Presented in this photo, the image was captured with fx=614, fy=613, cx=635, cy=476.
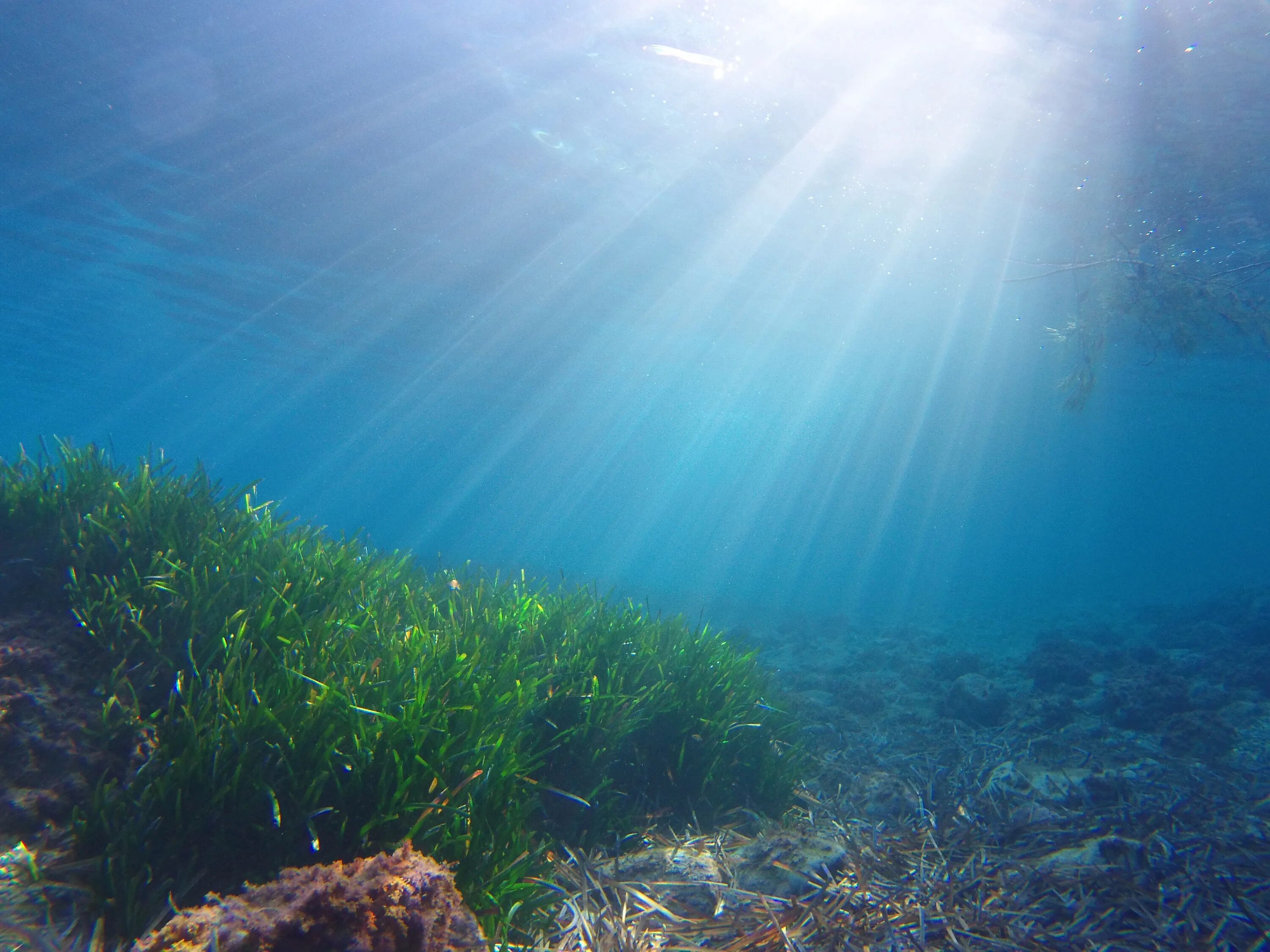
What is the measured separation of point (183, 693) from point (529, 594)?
13.0ft

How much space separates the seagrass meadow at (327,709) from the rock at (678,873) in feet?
1.15

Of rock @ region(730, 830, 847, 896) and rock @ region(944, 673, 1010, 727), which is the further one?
rock @ region(944, 673, 1010, 727)

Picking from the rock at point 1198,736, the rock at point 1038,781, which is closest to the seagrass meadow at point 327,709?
the rock at point 1038,781

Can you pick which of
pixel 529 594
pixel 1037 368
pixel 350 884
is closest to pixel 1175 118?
pixel 529 594

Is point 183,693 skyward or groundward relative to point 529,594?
groundward

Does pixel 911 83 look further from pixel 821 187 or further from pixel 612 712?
pixel 612 712

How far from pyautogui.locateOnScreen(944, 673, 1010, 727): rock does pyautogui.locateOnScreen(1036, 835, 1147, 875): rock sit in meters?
4.90

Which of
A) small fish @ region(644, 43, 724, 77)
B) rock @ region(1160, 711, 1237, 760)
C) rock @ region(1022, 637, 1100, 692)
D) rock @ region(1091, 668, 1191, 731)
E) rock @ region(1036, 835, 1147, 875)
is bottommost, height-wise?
rock @ region(1036, 835, 1147, 875)

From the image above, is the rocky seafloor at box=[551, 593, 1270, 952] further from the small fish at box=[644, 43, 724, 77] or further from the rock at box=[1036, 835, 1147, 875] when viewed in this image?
the small fish at box=[644, 43, 724, 77]

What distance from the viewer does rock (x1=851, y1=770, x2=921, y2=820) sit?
511 centimetres

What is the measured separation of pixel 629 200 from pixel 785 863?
15.7 meters

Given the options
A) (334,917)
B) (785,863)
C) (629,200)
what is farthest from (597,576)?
(334,917)

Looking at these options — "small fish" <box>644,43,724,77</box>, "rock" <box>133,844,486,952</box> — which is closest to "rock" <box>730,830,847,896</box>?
"rock" <box>133,844,486,952</box>

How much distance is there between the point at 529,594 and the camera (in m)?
6.75
